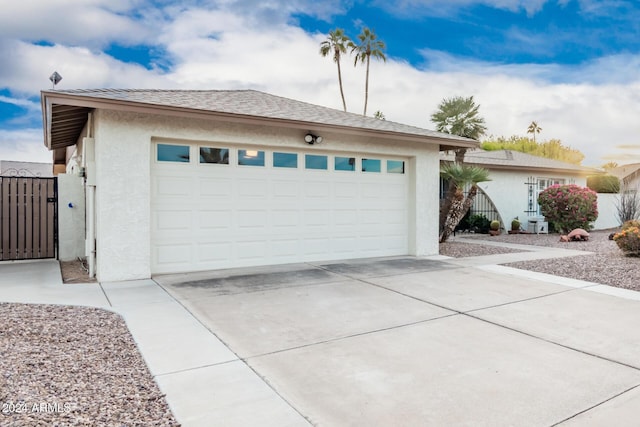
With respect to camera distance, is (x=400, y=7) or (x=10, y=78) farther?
(x=10, y=78)

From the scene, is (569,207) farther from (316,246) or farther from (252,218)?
(252,218)

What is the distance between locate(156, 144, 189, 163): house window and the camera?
767cm

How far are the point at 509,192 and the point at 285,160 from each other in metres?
12.6

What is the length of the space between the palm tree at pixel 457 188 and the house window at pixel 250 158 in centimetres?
615

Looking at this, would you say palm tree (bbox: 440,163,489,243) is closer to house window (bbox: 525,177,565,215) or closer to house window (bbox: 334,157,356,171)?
house window (bbox: 334,157,356,171)

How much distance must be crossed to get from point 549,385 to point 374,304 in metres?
2.66

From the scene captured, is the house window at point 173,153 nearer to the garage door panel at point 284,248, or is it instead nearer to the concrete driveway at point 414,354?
the concrete driveway at point 414,354

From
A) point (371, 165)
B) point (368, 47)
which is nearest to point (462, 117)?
point (371, 165)

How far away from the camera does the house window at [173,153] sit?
25.1 feet

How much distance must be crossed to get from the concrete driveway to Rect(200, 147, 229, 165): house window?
2.47 meters

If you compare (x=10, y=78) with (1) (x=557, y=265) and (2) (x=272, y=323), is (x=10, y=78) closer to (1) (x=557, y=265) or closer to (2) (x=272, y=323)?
(2) (x=272, y=323)

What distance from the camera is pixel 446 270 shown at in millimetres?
8352

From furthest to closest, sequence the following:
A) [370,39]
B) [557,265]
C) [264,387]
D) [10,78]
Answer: [370,39]
[10,78]
[557,265]
[264,387]

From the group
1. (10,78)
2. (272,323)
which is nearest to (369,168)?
(272,323)
